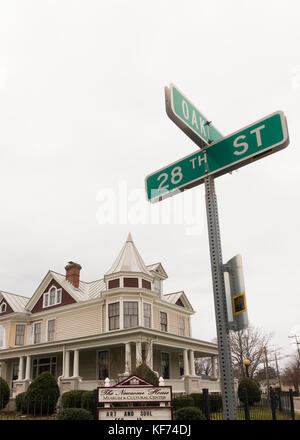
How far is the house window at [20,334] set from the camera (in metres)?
30.3

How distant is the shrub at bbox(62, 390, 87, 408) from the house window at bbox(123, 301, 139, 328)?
5.11 meters

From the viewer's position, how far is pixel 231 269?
3.49 m

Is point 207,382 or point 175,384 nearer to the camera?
point 175,384

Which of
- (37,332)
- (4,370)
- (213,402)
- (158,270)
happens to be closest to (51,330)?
(37,332)

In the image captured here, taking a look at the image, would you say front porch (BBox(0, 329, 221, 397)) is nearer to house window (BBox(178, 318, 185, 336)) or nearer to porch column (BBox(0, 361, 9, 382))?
porch column (BBox(0, 361, 9, 382))

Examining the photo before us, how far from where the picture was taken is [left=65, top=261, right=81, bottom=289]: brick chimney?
30.9 meters

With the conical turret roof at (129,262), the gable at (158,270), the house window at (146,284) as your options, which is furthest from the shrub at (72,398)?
the gable at (158,270)

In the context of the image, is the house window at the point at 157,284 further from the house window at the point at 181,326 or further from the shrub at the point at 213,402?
the shrub at the point at 213,402

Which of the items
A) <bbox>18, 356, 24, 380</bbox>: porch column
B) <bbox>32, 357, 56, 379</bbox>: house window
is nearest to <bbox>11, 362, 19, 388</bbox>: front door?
<bbox>32, 357, 56, 379</bbox>: house window

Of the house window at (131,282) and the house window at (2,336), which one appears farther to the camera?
the house window at (2,336)

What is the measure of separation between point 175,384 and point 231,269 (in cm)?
2128

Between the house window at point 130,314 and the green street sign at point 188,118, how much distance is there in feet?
72.7
